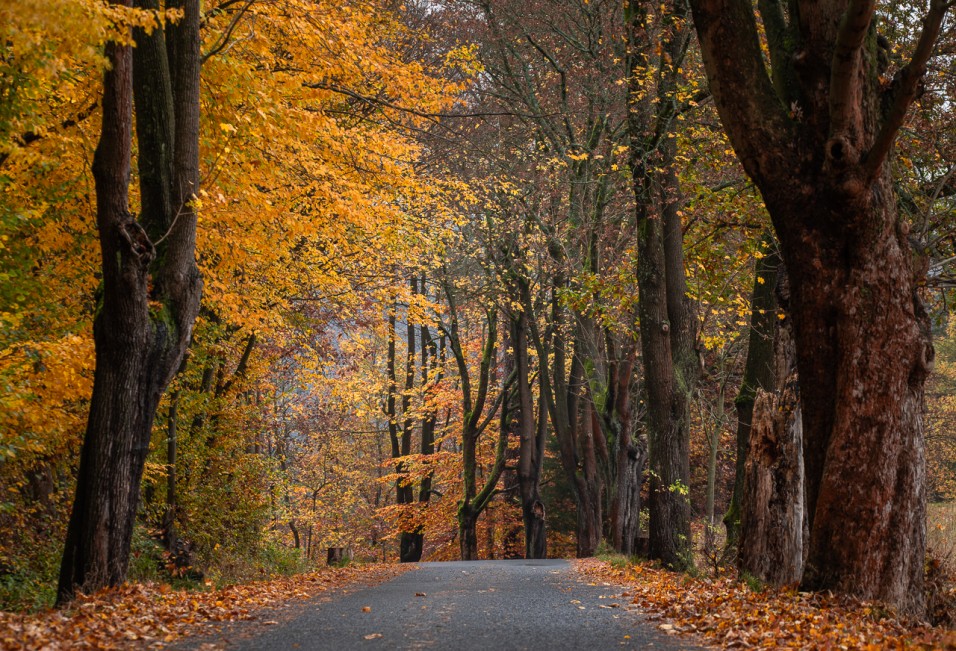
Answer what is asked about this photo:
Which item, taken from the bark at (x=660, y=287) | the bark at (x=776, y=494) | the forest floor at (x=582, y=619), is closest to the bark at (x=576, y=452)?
the bark at (x=660, y=287)

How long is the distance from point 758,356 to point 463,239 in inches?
457

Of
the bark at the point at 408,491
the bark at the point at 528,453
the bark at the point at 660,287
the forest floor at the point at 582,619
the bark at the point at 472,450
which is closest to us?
the forest floor at the point at 582,619

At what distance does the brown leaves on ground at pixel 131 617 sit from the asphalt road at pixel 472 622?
2.04ft

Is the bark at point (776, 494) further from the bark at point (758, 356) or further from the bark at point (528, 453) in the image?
the bark at point (528, 453)

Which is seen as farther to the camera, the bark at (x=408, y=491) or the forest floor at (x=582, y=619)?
the bark at (x=408, y=491)

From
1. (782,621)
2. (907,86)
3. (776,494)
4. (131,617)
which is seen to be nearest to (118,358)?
(131,617)

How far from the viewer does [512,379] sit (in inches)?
1089

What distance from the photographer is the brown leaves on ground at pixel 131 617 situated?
572 cm

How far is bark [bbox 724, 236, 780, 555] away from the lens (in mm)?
12570

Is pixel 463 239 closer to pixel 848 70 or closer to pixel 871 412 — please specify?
pixel 871 412

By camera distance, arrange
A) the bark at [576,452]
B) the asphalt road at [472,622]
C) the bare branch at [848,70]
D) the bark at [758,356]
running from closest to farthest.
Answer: the bare branch at [848,70], the asphalt road at [472,622], the bark at [758,356], the bark at [576,452]

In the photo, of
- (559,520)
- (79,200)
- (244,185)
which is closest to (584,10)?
(244,185)

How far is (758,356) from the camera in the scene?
12.9 meters

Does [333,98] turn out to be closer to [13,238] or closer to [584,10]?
[13,238]
